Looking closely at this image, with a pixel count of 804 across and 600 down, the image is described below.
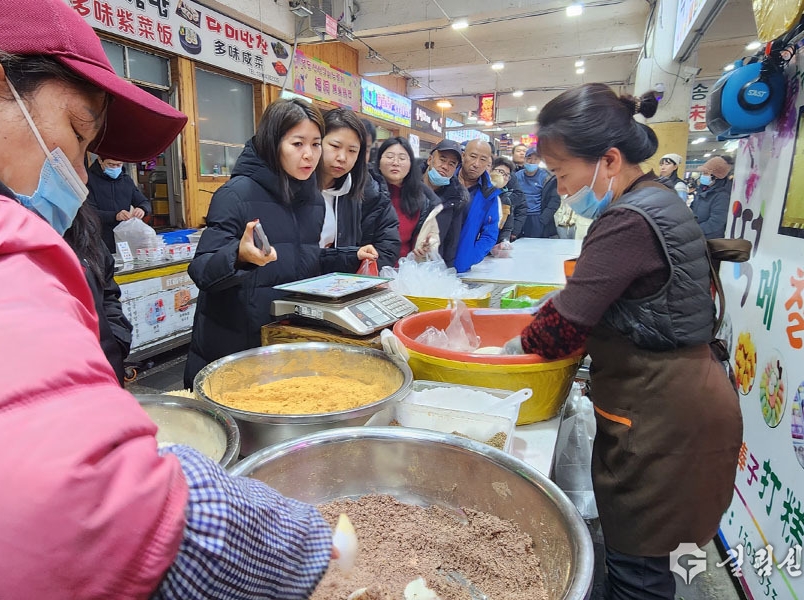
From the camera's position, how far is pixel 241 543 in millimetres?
423

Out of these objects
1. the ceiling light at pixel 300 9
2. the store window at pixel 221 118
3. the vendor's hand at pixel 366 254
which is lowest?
the vendor's hand at pixel 366 254

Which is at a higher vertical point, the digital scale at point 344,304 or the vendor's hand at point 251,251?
the vendor's hand at point 251,251

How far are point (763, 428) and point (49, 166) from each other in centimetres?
260

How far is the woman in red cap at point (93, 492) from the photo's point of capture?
0.32m

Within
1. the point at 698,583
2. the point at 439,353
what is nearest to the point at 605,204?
the point at 439,353

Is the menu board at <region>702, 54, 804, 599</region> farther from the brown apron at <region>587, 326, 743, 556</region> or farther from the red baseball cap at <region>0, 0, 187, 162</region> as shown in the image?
the red baseball cap at <region>0, 0, 187, 162</region>

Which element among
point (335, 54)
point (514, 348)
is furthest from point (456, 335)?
point (335, 54)

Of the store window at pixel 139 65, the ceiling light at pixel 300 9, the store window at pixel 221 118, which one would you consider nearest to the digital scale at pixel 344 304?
the store window at pixel 139 65

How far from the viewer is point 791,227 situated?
1913 mm

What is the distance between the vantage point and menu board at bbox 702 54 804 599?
1804 mm

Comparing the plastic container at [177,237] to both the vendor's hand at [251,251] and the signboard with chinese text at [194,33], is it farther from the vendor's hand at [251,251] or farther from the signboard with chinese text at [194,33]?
the vendor's hand at [251,251]

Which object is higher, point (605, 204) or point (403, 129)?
point (403, 129)

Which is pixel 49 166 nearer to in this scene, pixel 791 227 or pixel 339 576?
pixel 339 576

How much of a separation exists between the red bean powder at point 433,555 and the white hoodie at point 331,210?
67.9 inches
